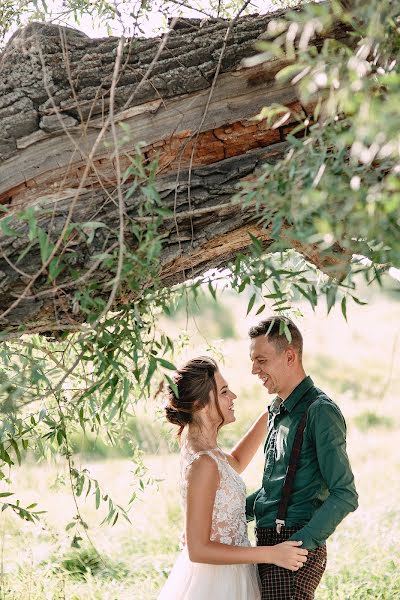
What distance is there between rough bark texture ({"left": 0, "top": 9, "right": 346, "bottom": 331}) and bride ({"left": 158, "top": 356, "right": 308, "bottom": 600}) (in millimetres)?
808

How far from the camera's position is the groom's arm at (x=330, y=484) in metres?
3.49

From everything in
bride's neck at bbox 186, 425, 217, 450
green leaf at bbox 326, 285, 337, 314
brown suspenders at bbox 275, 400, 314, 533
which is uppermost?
green leaf at bbox 326, 285, 337, 314

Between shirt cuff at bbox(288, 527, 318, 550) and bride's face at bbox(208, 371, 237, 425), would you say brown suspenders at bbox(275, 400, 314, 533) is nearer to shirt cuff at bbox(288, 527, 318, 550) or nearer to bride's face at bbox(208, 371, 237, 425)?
shirt cuff at bbox(288, 527, 318, 550)

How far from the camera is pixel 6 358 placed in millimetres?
3309

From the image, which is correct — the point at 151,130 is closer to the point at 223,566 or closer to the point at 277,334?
the point at 277,334

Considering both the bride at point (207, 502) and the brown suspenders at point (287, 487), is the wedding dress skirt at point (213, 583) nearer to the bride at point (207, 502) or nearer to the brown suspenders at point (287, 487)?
the bride at point (207, 502)

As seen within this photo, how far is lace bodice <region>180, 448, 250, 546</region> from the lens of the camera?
380cm

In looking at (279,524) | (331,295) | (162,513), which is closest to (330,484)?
(279,524)

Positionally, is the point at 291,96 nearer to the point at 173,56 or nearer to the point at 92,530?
the point at 173,56

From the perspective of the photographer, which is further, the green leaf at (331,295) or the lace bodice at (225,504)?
the lace bodice at (225,504)

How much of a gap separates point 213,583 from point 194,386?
0.79 m

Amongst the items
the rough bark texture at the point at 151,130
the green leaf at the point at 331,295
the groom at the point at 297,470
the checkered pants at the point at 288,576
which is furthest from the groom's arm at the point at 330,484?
the green leaf at the point at 331,295

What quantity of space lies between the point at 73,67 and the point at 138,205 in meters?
0.58

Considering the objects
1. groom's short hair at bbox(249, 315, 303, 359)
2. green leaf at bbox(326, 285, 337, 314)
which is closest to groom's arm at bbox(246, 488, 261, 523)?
groom's short hair at bbox(249, 315, 303, 359)
